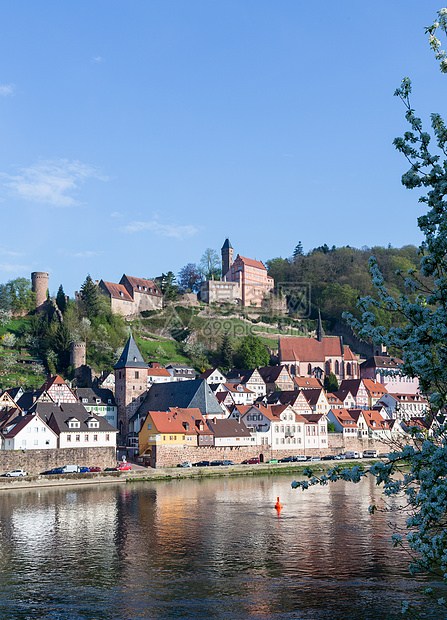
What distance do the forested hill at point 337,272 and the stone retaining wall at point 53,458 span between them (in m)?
79.1

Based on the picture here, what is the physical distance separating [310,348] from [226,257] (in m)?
41.7

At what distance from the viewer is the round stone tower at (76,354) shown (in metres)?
92.4

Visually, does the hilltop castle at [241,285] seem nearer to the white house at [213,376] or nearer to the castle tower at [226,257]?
Result: the castle tower at [226,257]

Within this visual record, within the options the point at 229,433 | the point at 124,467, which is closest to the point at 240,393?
the point at 229,433

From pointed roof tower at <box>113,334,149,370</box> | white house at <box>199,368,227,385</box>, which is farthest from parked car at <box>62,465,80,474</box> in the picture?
white house at <box>199,368,227,385</box>

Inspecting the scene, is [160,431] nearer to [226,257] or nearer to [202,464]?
[202,464]

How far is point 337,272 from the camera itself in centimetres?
15312

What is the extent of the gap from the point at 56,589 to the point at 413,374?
1815cm

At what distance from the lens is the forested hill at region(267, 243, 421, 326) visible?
139 metres

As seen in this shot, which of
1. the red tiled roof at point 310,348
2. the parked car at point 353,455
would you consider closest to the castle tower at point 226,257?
the red tiled roof at point 310,348

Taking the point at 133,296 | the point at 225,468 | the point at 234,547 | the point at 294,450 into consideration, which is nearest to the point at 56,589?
the point at 234,547

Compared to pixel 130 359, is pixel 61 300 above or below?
above

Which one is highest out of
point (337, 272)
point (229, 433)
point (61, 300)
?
point (337, 272)

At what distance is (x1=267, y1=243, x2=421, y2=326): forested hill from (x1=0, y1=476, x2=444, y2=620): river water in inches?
3755
